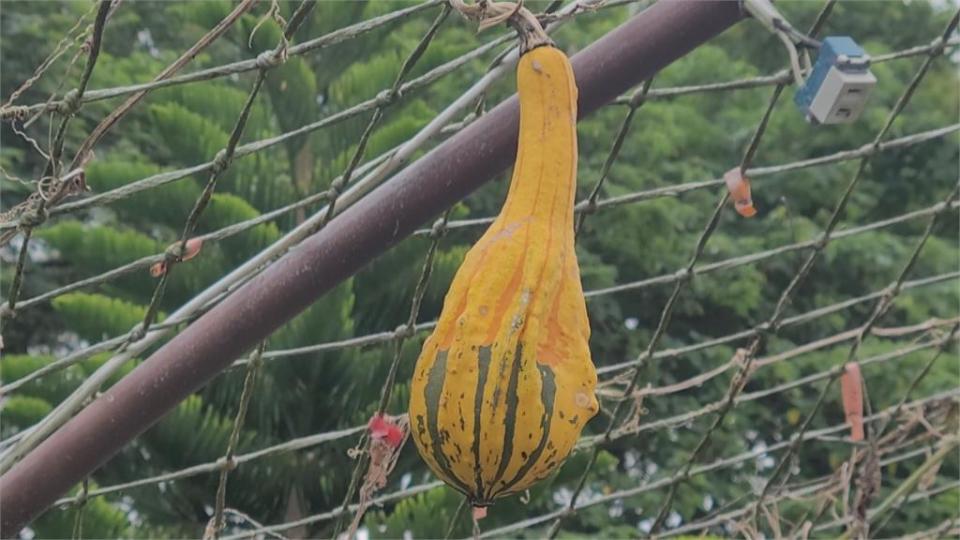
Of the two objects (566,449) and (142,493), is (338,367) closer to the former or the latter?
(142,493)

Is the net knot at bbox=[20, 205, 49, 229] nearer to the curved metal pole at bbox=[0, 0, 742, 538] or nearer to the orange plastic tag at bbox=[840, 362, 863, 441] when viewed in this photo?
the curved metal pole at bbox=[0, 0, 742, 538]

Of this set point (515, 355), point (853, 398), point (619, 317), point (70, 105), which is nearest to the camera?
point (515, 355)

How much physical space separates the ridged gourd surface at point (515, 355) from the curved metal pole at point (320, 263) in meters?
0.33

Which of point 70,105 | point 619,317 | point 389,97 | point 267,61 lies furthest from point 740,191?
point 619,317

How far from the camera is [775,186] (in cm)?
458

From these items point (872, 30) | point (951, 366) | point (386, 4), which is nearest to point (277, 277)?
point (386, 4)

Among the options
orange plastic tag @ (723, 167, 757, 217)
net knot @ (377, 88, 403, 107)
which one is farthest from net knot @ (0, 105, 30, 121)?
orange plastic tag @ (723, 167, 757, 217)

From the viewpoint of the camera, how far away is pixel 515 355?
1.96 feet

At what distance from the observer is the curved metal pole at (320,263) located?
38.5 inches

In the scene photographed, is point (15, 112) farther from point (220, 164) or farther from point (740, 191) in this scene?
point (740, 191)

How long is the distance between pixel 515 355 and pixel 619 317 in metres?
3.62

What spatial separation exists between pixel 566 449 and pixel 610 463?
84.2 inches

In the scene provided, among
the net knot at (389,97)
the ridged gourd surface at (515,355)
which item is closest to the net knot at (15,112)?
the net knot at (389,97)

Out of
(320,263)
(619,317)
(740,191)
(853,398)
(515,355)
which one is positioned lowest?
(619,317)
